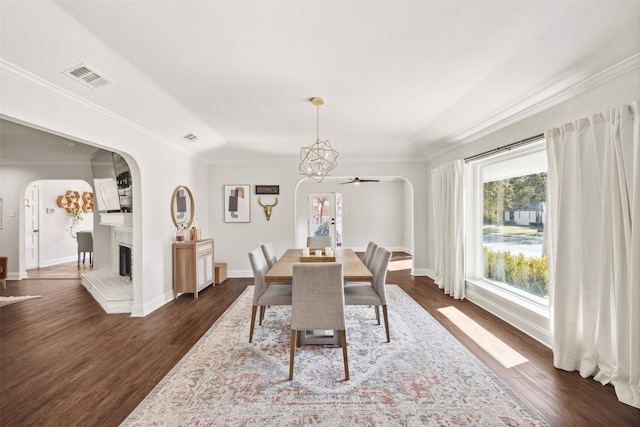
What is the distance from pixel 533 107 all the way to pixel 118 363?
447cm

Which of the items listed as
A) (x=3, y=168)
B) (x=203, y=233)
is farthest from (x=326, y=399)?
(x=3, y=168)

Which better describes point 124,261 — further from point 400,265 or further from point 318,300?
point 400,265

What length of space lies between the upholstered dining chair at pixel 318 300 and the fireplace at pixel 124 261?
397 centimetres

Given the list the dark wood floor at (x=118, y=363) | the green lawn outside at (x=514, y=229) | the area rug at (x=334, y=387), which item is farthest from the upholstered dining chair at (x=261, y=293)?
the green lawn outside at (x=514, y=229)

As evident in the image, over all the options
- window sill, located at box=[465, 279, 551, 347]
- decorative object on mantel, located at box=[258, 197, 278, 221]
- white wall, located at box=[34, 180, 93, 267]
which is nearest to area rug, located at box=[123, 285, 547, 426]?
window sill, located at box=[465, 279, 551, 347]

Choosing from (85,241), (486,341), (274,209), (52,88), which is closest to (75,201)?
(85,241)

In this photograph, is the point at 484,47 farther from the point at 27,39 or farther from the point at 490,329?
the point at 27,39

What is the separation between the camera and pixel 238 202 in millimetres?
5773

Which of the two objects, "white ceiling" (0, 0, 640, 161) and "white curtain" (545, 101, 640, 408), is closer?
"white ceiling" (0, 0, 640, 161)

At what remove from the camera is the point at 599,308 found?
2.18 m

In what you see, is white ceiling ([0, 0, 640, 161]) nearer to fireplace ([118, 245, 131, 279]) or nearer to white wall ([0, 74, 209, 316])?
white wall ([0, 74, 209, 316])

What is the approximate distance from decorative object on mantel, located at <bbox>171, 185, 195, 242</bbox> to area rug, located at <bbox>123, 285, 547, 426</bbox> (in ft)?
6.89

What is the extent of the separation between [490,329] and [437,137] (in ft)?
9.23

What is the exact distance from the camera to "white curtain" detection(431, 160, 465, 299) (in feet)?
14.0
